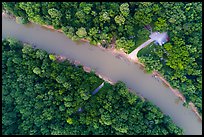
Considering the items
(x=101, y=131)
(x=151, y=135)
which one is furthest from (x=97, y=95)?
(x=151, y=135)

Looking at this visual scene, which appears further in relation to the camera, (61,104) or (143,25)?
(143,25)

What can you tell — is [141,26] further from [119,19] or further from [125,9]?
[119,19]

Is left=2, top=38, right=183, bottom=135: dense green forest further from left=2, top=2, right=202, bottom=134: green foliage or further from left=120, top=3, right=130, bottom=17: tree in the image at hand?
left=120, top=3, right=130, bottom=17: tree

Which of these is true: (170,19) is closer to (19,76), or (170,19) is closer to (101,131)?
(101,131)

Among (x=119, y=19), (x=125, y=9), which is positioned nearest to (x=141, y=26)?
(x=125, y=9)

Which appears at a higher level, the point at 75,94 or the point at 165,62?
the point at 165,62

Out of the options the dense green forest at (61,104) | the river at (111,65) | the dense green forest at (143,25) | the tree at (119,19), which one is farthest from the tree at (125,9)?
the dense green forest at (61,104)

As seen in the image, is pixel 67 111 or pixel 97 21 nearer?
Answer: pixel 67 111
